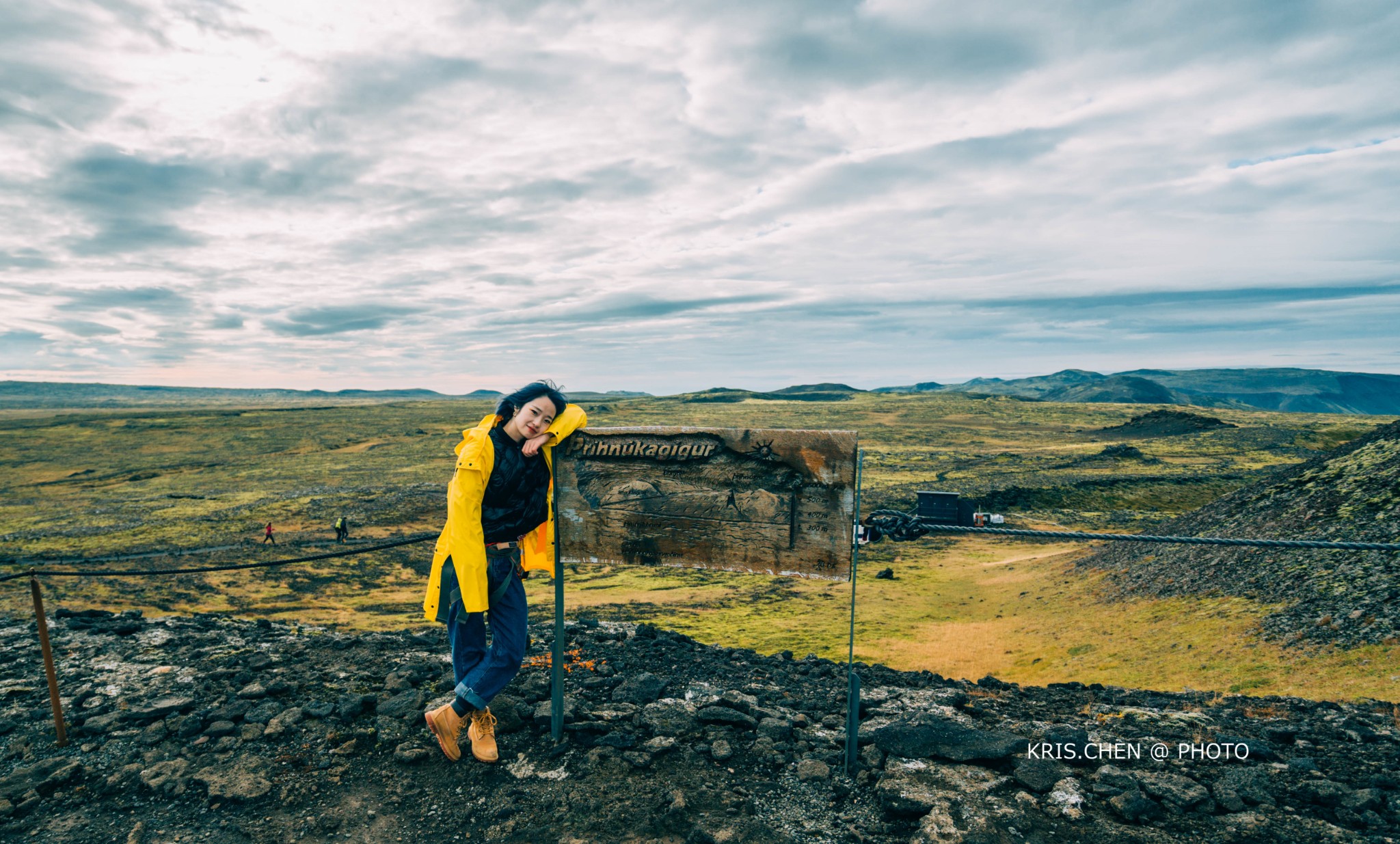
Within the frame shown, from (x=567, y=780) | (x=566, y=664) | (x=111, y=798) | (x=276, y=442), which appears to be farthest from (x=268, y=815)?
(x=276, y=442)

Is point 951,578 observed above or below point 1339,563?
below

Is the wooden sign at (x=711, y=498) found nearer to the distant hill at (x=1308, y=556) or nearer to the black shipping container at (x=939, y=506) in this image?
the distant hill at (x=1308, y=556)

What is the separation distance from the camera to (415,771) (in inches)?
176

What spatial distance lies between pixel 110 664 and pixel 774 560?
6.65 meters

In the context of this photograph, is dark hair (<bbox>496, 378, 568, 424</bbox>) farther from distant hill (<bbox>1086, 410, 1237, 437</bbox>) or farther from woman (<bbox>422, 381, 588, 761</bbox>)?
distant hill (<bbox>1086, 410, 1237, 437</bbox>)

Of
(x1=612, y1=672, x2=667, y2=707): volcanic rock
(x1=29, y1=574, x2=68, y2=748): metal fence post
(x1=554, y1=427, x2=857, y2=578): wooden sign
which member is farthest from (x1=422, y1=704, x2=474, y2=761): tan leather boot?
(x1=29, y1=574, x2=68, y2=748): metal fence post

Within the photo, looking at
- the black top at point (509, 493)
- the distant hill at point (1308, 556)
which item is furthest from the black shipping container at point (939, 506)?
the black top at point (509, 493)

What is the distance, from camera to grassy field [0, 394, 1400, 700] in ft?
33.7

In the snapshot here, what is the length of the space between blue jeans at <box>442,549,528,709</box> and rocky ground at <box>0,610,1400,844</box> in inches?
24.0

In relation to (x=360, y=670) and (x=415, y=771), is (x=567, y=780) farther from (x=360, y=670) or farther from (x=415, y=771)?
(x=360, y=670)

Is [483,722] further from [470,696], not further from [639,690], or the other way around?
[639,690]

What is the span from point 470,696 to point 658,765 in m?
1.37

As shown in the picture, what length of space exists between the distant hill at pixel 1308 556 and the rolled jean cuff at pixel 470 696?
32.2 ft

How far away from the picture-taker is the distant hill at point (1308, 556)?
27.3 ft
